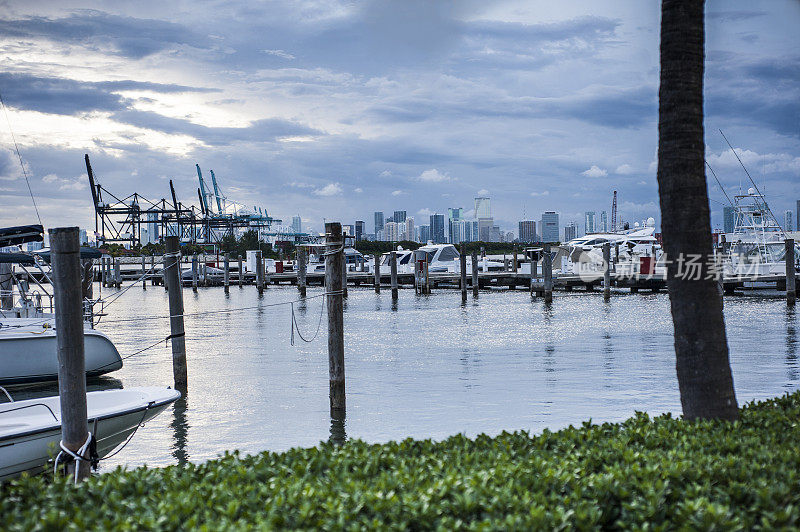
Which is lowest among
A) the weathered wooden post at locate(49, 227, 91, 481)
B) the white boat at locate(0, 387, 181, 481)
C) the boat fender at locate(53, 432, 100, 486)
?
the white boat at locate(0, 387, 181, 481)

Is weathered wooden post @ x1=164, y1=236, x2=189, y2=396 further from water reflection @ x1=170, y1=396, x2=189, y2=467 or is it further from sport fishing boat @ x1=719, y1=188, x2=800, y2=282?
sport fishing boat @ x1=719, y1=188, x2=800, y2=282

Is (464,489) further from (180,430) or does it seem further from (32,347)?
(32,347)

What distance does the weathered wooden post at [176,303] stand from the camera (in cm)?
1258

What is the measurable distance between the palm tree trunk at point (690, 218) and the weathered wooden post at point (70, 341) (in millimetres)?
4838

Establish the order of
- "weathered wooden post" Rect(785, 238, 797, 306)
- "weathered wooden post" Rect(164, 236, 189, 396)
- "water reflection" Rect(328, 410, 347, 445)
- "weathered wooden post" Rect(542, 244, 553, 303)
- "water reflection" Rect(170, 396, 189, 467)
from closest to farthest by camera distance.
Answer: "water reflection" Rect(170, 396, 189, 467)
"water reflection" Rect(328, 410, 347, 445)
"weathered wooden post" Rect(164, 236, 189, 396)
"weathered wooden post" Rect(785, 238, 797, 306)
"weathered wooden post" Rect(542, 244, 553, 303)

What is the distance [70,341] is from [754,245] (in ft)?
128

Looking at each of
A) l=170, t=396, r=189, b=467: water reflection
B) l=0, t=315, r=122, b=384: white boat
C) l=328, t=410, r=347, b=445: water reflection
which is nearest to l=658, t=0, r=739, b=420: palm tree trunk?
l=328, t=410, r=347, b=445: water reflection

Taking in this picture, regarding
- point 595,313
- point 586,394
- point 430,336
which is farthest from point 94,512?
point 595,313

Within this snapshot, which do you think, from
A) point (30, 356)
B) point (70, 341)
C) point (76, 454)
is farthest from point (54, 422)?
point (30, 356)

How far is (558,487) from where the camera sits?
4.09 m

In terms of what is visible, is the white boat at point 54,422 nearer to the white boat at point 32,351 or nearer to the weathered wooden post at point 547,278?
the white boat at point 32,351

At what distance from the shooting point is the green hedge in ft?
11.8

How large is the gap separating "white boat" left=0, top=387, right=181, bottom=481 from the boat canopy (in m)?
6.57

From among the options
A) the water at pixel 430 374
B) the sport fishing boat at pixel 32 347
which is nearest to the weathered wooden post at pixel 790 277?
the water at pixel 430 374
